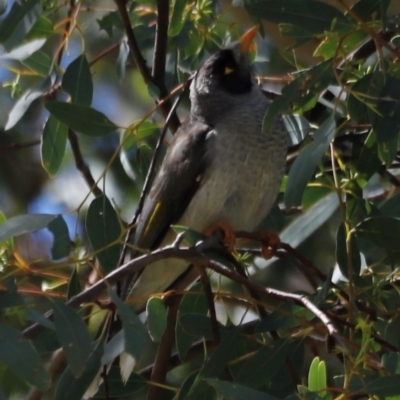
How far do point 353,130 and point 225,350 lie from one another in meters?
1.01

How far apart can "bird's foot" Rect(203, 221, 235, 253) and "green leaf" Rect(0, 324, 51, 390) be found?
965 millimetres

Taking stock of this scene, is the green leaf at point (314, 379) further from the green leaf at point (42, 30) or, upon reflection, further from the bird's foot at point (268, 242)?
the green leaf at point (42, 30)

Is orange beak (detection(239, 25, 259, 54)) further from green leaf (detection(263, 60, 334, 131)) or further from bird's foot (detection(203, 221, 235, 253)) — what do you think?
green leaf (detection(263, 60, 334, 131))

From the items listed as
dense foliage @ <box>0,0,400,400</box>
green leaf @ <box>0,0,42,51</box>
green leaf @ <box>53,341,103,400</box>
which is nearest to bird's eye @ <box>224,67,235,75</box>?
dense foliage @ <box>0,0,400,400</box>

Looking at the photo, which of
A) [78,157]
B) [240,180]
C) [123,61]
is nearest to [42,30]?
[123,61]

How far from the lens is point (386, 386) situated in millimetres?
1889

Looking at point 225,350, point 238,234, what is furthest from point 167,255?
point 238,234

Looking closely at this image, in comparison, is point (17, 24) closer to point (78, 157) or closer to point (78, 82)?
point (78, 82)

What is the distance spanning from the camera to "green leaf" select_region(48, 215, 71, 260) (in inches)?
83.0

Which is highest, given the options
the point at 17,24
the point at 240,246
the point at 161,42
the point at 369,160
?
the point at 17,24

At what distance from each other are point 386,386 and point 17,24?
1.26m

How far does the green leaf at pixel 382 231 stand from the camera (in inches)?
94.3

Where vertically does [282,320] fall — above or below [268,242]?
above

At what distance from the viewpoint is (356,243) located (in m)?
2.57
